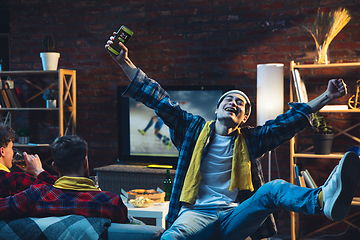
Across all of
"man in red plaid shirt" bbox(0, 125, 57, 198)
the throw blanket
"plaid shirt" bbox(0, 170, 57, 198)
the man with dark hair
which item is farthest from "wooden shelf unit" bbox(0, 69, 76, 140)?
the throw blanket

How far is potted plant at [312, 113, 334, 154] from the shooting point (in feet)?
9.95

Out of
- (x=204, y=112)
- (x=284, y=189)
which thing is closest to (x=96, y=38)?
(x=204, y=112)

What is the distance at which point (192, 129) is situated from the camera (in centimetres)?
209

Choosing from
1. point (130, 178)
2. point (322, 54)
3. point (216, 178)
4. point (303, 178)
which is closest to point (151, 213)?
point (216, 178)

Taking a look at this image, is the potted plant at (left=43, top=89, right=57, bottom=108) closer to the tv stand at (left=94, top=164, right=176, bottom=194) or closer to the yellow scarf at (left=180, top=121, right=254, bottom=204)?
the tv stand at (left=94, top=164, right=176, bottom=194)

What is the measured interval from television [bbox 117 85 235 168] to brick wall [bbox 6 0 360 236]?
211mm

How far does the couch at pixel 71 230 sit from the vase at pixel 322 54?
2304 mm

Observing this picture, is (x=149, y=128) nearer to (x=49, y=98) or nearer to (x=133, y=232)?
(x=49, y=98)

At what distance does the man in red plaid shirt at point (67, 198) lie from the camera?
1.39 metres

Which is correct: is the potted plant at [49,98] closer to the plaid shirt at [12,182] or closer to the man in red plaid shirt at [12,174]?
the man in red plaid shirt at [12,174]

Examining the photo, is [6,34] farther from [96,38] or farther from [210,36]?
[210,36]

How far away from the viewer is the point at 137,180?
346cm

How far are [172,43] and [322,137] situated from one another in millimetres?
1695

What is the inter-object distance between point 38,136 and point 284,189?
3278mm
